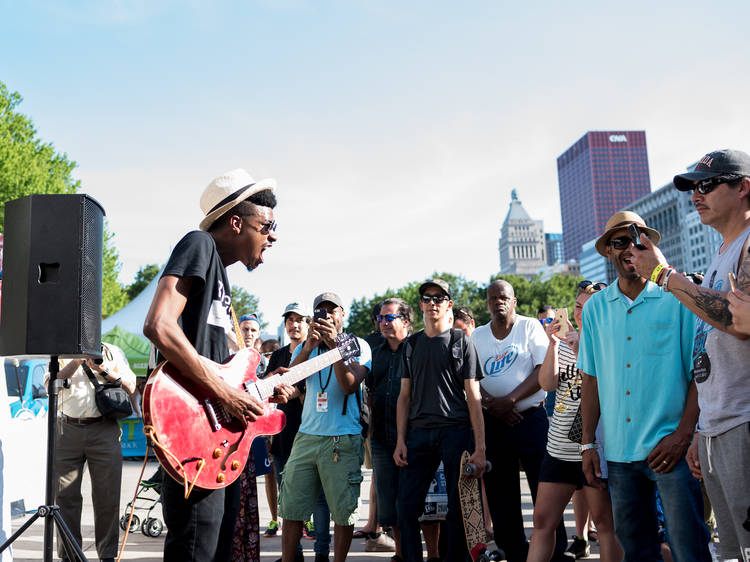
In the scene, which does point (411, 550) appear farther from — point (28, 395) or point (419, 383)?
point (28, 395)

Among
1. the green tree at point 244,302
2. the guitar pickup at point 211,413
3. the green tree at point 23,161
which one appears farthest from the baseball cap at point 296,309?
the green tree at point 244,302

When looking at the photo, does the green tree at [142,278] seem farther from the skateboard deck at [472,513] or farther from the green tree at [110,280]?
the skateboard deck at [472,513]

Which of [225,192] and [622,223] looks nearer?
[225,192]

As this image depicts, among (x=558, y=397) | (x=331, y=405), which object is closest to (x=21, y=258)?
(x=331, y=405)

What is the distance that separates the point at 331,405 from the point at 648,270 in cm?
319

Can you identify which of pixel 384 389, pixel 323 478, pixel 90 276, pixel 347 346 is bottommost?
pixel 323 478

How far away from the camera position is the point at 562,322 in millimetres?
5023

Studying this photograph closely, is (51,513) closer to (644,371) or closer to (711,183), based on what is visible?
(644,371)

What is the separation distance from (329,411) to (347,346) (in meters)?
0.79

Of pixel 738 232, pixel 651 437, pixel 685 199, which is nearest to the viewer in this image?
pixel 738 232

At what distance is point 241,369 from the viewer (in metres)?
3.17

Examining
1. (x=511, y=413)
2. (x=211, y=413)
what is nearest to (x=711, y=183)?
(x=211, y=413)

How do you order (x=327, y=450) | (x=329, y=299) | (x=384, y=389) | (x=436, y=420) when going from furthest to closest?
1. (x=384, y=389)
2. (x=329, y=299)
3. (x=327, y=450)
4. (x=436, y=420)

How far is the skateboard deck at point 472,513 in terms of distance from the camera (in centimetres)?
503
